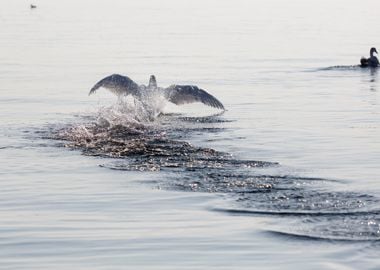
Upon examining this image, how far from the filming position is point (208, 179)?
18.1 meters

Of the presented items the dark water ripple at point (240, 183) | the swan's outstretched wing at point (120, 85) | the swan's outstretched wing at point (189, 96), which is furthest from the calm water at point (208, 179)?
the swan's outstretched wing at point (120, 85)

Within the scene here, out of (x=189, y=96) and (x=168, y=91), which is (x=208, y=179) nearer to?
(x=189, y=96)

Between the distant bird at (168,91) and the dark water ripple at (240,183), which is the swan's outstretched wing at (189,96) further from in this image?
the dark water ripple at (240,183)

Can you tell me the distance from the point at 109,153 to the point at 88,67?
2322 centimetres

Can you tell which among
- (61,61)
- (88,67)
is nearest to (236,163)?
(88,67)

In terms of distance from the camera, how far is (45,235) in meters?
14.1

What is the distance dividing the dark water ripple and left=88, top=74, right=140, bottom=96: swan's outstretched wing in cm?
485

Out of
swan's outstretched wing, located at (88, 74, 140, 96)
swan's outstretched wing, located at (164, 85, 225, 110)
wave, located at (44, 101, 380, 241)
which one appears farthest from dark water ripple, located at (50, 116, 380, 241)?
swan's outstretched wing, located at (88, 74, 140, 96)

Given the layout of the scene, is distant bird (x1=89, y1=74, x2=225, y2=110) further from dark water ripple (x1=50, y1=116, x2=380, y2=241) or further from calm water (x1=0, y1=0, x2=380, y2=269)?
dark water ripple (x1=50, y1=116, x2=380, y2=241)

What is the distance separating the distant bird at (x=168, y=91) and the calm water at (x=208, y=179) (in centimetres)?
46

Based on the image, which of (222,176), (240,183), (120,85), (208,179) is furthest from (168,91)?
(240,183)

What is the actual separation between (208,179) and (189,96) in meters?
11.9

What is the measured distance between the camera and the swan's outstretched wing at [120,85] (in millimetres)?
30031

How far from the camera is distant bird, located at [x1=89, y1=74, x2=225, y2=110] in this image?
29.7 metres
